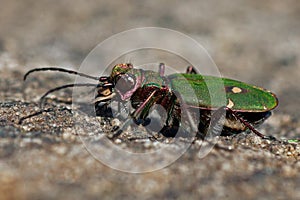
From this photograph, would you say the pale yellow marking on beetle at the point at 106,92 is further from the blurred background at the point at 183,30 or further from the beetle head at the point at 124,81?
the blurred background at the point at 183,30

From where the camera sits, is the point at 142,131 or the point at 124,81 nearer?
the point at 124,81

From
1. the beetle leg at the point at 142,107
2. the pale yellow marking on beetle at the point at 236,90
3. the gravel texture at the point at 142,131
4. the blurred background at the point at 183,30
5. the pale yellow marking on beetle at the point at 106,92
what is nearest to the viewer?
the gravel texture at the point at 142,131

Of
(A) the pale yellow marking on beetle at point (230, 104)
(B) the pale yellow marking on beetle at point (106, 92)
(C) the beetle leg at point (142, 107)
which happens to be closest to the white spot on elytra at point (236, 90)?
(A) the pale yellow marking on beetle at point (230, 104)

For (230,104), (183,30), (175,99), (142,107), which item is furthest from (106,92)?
(183,30)

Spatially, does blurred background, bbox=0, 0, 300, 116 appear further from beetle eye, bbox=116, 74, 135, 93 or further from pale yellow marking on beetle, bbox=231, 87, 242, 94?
beetle eye, bbox=116, 74, 135, 93

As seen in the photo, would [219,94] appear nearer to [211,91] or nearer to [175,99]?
[211,91]

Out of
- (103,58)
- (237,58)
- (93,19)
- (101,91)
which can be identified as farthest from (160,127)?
(93,19)

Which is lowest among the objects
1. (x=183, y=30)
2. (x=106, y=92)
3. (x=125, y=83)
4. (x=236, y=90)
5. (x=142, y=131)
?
(x=142, y=131)
